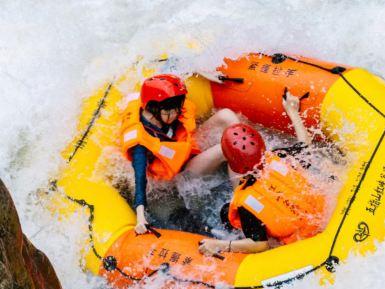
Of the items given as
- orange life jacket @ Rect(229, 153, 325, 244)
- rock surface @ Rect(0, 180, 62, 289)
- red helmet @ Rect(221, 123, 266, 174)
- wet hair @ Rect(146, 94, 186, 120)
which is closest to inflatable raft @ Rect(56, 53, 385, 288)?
orange life jacket @ Rect(229, 153, 325, 244)

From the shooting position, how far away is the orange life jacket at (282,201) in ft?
10.8

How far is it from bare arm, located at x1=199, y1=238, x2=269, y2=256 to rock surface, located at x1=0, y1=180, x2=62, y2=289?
38.5 inches

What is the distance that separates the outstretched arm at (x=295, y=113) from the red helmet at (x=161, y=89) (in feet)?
2.34

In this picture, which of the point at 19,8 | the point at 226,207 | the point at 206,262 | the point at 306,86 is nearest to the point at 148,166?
the point at 226,207

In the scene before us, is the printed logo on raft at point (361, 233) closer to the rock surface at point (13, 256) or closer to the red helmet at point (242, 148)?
the red helmet at point (242, 148)

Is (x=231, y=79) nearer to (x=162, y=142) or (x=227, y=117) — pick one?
(x=227, y=117)

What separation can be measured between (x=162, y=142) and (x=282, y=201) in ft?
3.27

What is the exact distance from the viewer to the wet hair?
382 cm

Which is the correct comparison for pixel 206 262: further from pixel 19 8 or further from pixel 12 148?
pixel 19 8

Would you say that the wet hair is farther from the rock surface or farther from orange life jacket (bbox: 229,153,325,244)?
the rock surface

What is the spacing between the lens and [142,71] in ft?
14.8

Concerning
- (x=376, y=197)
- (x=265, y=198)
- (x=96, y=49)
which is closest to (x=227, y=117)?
(x=265, y=198)

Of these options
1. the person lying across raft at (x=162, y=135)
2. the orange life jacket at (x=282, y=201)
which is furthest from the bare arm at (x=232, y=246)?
the person lying across raft at (x=162, y=135)

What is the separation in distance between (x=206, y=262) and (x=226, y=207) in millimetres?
547
